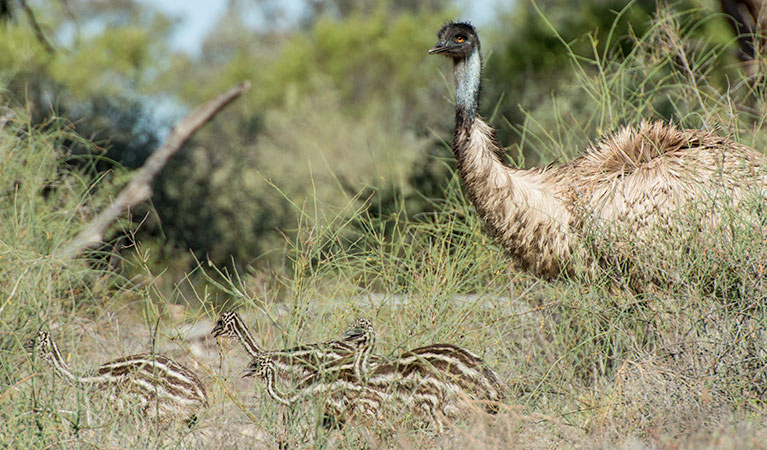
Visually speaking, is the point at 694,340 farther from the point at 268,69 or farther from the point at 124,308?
the point at 268,69

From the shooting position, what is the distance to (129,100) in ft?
38.8

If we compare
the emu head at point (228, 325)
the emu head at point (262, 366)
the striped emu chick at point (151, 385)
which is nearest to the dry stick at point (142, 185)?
the striped emu chick at point (151, 385)

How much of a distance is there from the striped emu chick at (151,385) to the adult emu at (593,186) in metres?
2.14

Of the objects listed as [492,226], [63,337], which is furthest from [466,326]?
[63,337]

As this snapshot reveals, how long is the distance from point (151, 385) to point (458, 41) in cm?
289

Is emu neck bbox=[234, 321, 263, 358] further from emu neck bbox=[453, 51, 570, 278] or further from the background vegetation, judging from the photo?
emu neck bbox=[453, 51, 570, 278]

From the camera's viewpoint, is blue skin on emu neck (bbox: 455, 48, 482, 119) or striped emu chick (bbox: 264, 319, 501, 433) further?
blue skin on emu neck (bbox: 455, 48, 482, 119)

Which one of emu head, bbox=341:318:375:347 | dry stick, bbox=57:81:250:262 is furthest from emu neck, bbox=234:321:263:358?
dry stick, bbox=57:81:250:262

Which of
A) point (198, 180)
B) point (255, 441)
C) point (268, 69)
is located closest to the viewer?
point (255, 441)

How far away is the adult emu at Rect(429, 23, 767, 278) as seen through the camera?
523cm

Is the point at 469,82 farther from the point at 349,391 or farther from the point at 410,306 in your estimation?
the point at 349,391

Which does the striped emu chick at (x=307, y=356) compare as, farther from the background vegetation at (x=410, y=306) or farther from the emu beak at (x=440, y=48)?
the emu beak at (x=440, y=48)

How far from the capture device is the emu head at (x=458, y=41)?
5.97m

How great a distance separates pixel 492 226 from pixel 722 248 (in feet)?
4.74
